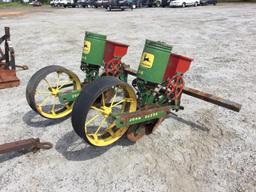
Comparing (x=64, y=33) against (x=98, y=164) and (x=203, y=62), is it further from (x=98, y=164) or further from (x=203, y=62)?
(x=98, y=164)

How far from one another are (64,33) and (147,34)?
3490 millimetres

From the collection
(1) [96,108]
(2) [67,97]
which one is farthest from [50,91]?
(1) [96,108]

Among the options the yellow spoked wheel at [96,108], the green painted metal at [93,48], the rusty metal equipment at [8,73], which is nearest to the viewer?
the yellow spoked wheel at [96,108]

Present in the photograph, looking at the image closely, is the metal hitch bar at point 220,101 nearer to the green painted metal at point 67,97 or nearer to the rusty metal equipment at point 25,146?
the green painted metal at point 67,97

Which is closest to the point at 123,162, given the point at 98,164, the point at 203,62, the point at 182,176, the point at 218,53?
the point at 98,164

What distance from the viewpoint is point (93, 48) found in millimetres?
5422

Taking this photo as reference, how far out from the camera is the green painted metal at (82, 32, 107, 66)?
5406 millimetres

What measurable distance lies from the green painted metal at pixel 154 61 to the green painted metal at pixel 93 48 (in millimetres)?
1170

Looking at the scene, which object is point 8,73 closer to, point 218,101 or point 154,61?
point 154,61

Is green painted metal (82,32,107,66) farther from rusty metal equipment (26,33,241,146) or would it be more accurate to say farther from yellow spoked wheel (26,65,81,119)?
yellow spoked wheel (26,65,81,119)

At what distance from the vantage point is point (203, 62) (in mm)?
9047

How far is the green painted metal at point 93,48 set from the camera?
541cm

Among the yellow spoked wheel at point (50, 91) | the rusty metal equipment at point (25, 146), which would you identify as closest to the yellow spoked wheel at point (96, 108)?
the rusty metal equipment at point (25, 146)

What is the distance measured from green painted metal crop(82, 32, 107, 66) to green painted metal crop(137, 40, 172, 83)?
117 cm
